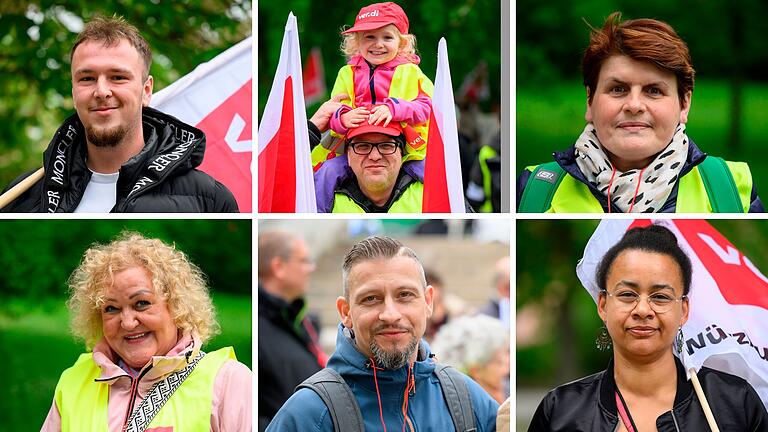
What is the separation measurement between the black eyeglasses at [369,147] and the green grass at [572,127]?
5796 millimetres

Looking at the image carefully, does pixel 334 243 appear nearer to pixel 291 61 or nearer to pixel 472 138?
pixel 472 138

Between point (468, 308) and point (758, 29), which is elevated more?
point (758, 29)

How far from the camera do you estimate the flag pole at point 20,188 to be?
6.18 meters

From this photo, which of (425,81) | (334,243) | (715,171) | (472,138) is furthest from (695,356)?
(334,243)

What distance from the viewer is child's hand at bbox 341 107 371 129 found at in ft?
19.5

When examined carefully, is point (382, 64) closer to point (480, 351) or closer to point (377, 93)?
point (377, 93)

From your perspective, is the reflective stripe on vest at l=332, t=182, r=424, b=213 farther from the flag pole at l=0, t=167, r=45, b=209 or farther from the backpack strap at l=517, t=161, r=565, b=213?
the flag pole at l=0, t=167, r=45, b=209

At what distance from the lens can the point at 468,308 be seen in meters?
10.4

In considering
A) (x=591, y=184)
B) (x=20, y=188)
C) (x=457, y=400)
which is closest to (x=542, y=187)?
(x=591, y=184)

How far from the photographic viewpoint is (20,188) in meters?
6.23

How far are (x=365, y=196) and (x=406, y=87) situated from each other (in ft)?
1.60

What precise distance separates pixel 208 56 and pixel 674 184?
4.05 meters

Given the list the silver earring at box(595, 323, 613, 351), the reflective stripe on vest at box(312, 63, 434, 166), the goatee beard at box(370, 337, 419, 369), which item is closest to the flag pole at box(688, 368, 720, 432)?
the silver earring at box(595, 323, 613, 351)

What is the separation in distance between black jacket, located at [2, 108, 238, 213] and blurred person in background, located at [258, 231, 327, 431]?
89 centimetres
